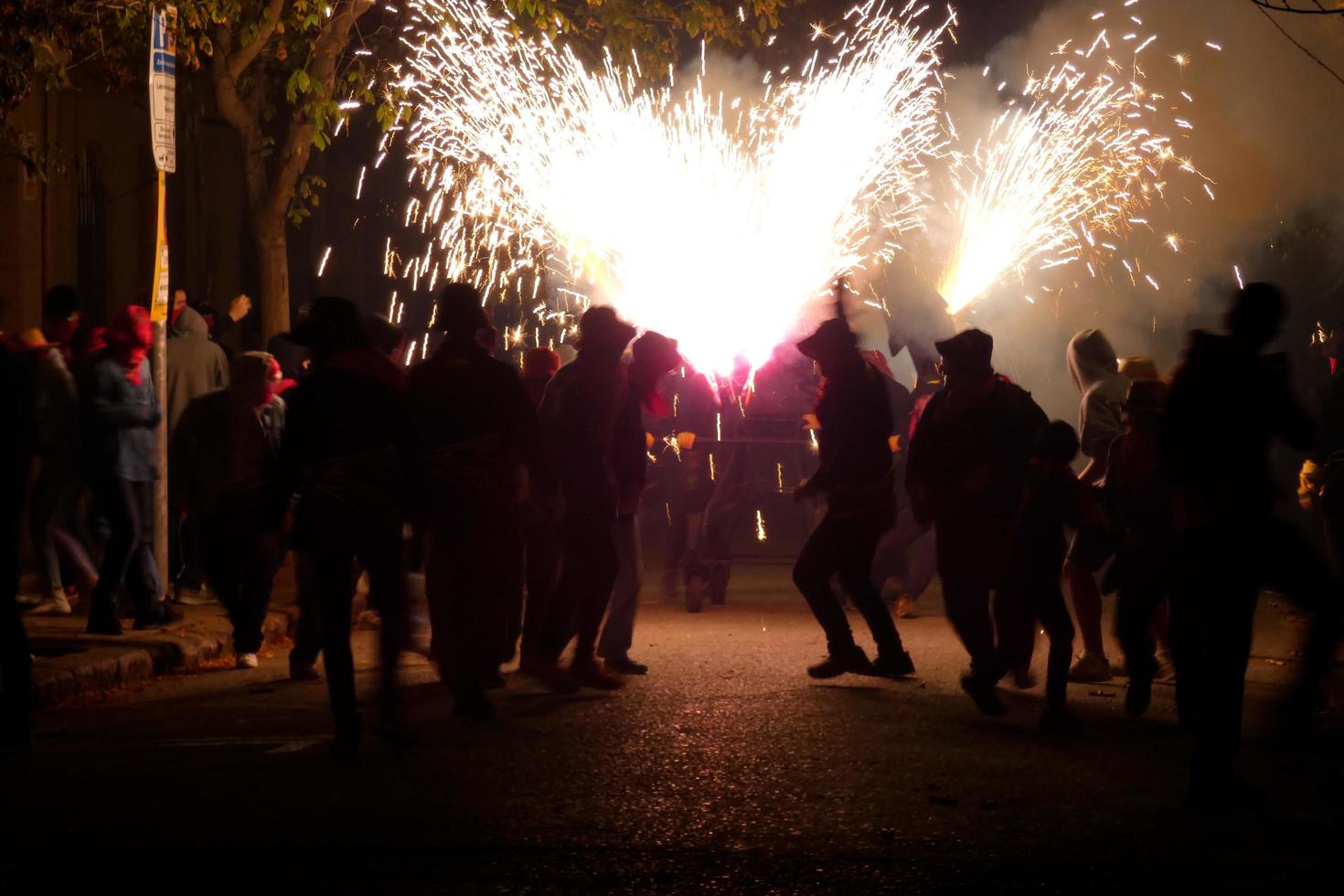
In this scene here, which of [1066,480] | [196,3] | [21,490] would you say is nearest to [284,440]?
[21,490]

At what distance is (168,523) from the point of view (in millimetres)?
11453

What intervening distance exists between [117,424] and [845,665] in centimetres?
428

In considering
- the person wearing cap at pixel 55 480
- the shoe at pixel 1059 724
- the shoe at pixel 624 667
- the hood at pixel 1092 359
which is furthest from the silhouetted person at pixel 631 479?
the person wearing cap at pixel 55 480

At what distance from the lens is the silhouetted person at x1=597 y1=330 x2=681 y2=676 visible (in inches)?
355

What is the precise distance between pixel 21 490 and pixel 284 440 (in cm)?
114

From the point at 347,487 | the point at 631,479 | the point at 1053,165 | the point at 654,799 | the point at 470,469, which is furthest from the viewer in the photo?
the point at 1053,165

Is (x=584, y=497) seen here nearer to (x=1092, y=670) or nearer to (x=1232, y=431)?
(x=1092, y=670)

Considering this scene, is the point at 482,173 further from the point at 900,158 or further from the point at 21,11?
the point at 21,11

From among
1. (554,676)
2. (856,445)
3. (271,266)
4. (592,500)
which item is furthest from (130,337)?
(271,266)

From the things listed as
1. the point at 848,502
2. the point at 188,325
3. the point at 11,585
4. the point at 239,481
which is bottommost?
the point at 11,585

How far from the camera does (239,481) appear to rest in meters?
9.61

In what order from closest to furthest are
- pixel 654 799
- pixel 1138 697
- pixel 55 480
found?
pixel 654 799 → pixel 1138 697 → pixel 55 480

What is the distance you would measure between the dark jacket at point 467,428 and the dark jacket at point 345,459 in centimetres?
58

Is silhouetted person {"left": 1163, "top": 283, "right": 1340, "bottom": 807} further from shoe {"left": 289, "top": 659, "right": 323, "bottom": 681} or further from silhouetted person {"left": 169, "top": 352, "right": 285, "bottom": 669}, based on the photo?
silhouetted person {"left": 169, "top": 352, "right": 285, "bottom": 669}
